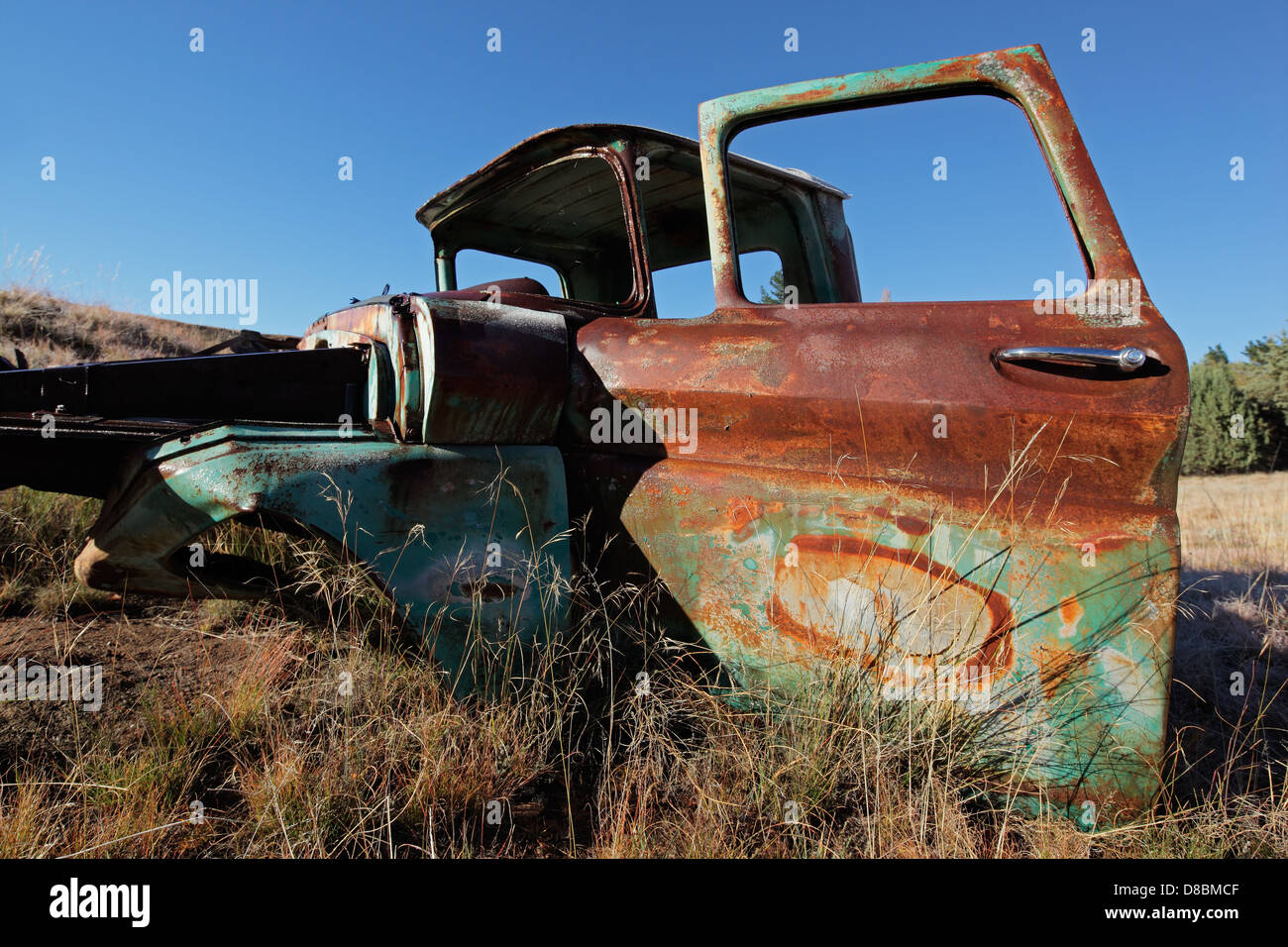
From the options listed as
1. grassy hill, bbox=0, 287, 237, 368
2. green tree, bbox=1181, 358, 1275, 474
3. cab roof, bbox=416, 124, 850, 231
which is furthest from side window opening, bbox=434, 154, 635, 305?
green tree, bbox=1181, 358, 1275, 474

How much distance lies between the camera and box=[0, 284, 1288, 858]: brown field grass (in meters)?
1.45

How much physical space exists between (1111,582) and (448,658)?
1530 millimetres

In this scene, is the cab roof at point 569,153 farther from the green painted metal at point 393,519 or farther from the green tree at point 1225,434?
the green tree at point 1225,434

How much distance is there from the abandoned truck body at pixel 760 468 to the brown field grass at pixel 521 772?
0.40 feet

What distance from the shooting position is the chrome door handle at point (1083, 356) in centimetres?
144

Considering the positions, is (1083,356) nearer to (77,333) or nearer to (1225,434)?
(77,333)

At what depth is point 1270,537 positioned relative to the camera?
19.1 feet

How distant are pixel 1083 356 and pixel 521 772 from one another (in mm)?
1624

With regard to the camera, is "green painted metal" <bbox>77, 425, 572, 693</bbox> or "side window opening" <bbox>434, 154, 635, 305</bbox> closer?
"green painted metal" <bbox>77, 425, 572, 693</bbox>

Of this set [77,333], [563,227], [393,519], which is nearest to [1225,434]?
[563,227]

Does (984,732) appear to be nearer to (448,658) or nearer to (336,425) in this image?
(448,658)

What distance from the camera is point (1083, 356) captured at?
1482 mm

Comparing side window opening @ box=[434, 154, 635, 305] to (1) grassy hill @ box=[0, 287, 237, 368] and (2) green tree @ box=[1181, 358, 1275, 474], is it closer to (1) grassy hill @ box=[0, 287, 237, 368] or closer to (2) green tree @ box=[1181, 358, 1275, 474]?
(1) grassy hill @ box=[0, 287, 237, 368]
